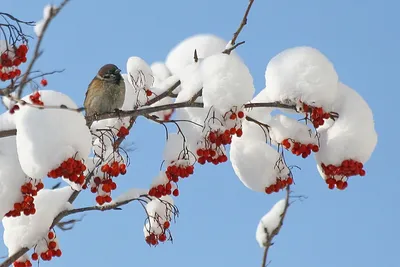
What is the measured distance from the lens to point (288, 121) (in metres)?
5.28

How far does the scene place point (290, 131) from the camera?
16.9 feet

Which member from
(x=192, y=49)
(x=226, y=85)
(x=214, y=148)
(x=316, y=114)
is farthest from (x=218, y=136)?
(x=192, y=49)

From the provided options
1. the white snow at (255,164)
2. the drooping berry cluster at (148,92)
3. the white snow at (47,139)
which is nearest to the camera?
the white snow at (47,139)

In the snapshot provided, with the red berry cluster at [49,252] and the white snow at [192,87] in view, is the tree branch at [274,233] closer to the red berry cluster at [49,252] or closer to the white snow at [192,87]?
the white snow at [192,87]

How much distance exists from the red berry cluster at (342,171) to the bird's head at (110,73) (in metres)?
2.71

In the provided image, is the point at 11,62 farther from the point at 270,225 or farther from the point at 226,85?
the point at 270,225

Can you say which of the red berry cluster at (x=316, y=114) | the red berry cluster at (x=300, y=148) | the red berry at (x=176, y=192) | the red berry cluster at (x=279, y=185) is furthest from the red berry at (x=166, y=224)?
the red berry cluster at (x=316, y=114)

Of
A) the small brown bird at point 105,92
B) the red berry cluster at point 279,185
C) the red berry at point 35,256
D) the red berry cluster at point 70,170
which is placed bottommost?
the red berry at point 35,256

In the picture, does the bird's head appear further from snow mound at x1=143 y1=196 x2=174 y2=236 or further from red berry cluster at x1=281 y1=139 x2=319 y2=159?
red berry cluster at x1=281 y1=139 x2=319 y2=159

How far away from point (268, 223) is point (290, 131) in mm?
1244

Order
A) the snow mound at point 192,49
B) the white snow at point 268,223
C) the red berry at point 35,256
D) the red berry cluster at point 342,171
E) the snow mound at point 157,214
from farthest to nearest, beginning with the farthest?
the snow mound at point 192,49, the snow mound at point 157,214, the white snow at point 268,223, the red berry at point 35,256, the red berry cluster at point 342,171

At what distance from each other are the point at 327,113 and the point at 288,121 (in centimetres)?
44

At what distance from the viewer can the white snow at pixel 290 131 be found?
201 inches

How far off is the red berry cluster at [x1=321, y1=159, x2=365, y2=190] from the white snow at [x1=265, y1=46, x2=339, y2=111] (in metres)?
0.46
